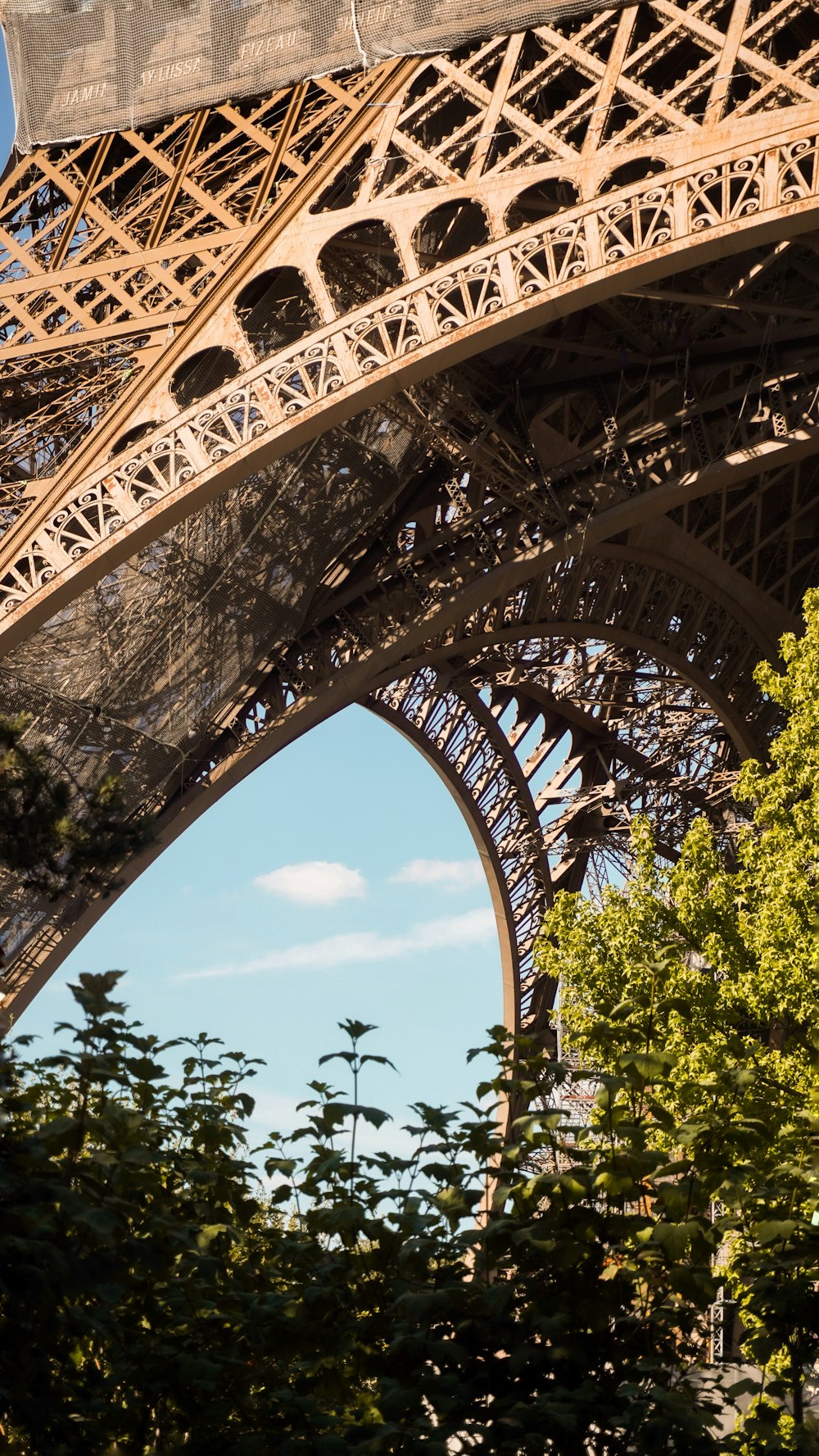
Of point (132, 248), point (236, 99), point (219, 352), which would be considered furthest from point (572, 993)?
point (236, 99)

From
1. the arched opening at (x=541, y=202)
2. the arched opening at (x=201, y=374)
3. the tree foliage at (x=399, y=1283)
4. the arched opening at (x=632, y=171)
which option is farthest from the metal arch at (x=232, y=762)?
the tree foliage at (x=399, y=1283)

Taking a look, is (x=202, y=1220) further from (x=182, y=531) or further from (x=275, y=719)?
(x=275, y=719)

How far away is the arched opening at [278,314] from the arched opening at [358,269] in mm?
282

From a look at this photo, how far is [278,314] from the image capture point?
15.0 metres

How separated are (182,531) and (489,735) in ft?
49.0

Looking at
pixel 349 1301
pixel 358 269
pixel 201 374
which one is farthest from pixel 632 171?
pixel 349 1301

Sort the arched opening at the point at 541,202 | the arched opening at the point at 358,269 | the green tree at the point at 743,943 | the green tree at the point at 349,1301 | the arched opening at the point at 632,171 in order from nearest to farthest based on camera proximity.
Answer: the green tree at the point at 349,1301, the green tree at the point at 743,943, the arched opening at the point at 541,202, the arched opening at the point at 358,269, the arched opening at the point at 632,171

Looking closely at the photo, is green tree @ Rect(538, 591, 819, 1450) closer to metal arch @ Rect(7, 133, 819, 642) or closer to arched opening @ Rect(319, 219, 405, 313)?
metal arch @ Rect(7, 133, 819, 642)

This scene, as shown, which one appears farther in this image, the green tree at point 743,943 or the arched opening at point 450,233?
the arched opening at point 450,233

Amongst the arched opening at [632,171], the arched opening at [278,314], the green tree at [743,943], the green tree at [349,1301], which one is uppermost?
the arched opening at [632,171]

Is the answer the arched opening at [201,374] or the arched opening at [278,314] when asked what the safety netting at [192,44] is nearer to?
the arched opening at [278,314]

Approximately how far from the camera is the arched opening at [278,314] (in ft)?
47.9

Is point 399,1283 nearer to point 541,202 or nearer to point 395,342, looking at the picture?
point 395,342

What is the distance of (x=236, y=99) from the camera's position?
15672 mm
